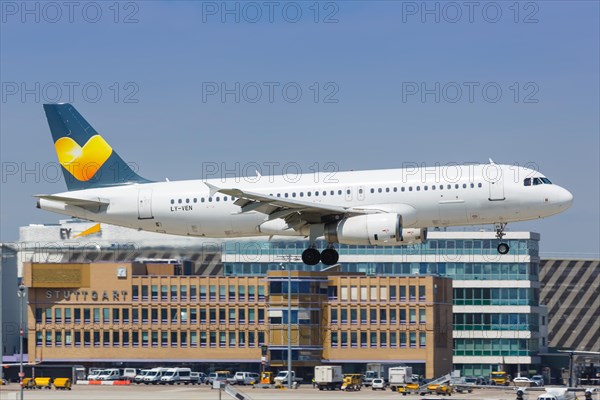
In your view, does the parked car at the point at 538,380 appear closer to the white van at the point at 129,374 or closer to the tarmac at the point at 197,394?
the tarmac at the point at 197,394

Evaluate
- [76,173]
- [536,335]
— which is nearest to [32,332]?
[76,173]

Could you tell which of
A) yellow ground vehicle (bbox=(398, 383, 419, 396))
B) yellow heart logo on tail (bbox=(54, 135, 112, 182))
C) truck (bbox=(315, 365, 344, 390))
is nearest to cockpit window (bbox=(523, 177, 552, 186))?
yellow heart logo on tail (bbox=(54, 135, 112, 182))

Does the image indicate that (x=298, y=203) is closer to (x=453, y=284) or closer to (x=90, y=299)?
(x=90, y=299)

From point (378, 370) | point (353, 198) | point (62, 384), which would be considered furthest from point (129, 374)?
point (353, 198)

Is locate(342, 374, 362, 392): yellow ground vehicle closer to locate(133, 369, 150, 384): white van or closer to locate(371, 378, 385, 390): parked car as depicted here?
locate(371, 378, 385, 390): parked car

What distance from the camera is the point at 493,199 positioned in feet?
241

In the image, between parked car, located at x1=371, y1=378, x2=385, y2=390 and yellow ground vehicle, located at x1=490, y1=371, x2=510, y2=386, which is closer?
parked car, located at x1=371, y1=378, x2=385, y2=390

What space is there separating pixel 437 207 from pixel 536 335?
7691 centimetres

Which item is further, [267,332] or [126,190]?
[267,332]

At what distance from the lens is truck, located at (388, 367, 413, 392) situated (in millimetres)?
114875

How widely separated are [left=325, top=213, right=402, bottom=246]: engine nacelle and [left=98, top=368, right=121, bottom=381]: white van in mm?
47208

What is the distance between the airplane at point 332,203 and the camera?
242 ft

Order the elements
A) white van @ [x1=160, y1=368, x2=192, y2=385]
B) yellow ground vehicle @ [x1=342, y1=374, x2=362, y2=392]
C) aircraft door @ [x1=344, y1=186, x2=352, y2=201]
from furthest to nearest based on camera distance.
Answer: white van @ [x1=160, y1=368, x2=192, y2=385] < yellow ground vehicle @ [x1=342, y1=374, x2=362, y2=392] < aircraft door @ [x1=344, y1=186, x2=352, y2=201]

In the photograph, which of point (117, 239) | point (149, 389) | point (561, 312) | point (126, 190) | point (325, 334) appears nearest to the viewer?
point (126, 190)
